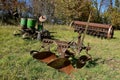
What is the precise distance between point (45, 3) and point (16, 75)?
26.0 meters

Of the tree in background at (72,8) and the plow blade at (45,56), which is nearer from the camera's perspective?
the plow blade at (45,56)

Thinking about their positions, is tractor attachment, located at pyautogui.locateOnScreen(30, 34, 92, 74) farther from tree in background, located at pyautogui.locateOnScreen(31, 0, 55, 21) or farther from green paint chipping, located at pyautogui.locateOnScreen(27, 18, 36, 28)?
tree in background, located at pyautogui.locateOnScreen(31, 0, 55, 21)

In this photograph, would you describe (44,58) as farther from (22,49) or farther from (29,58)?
(22,49)

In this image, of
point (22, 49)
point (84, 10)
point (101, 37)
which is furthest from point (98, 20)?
point (22, 49)

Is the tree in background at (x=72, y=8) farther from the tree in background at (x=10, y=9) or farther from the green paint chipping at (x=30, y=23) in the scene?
the green paint chipping at (x=30, y=23)

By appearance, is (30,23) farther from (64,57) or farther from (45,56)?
(64,57)

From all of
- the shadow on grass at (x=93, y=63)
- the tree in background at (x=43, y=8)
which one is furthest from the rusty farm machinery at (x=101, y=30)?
the tree in background at (x=43, y=8)

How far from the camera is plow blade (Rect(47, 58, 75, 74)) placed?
743cm

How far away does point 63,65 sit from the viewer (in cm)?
753

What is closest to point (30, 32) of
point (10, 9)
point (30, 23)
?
point (30, 23)

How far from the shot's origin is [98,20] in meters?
34.7

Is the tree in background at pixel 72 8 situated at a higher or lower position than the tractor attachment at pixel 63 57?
higher

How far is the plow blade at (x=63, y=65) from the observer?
24.4ft

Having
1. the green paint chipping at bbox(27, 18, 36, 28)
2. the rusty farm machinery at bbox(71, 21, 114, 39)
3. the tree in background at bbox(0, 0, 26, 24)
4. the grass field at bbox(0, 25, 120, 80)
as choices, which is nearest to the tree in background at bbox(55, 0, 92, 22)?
the tree in background at bbox(0, 0, 26, 24)
